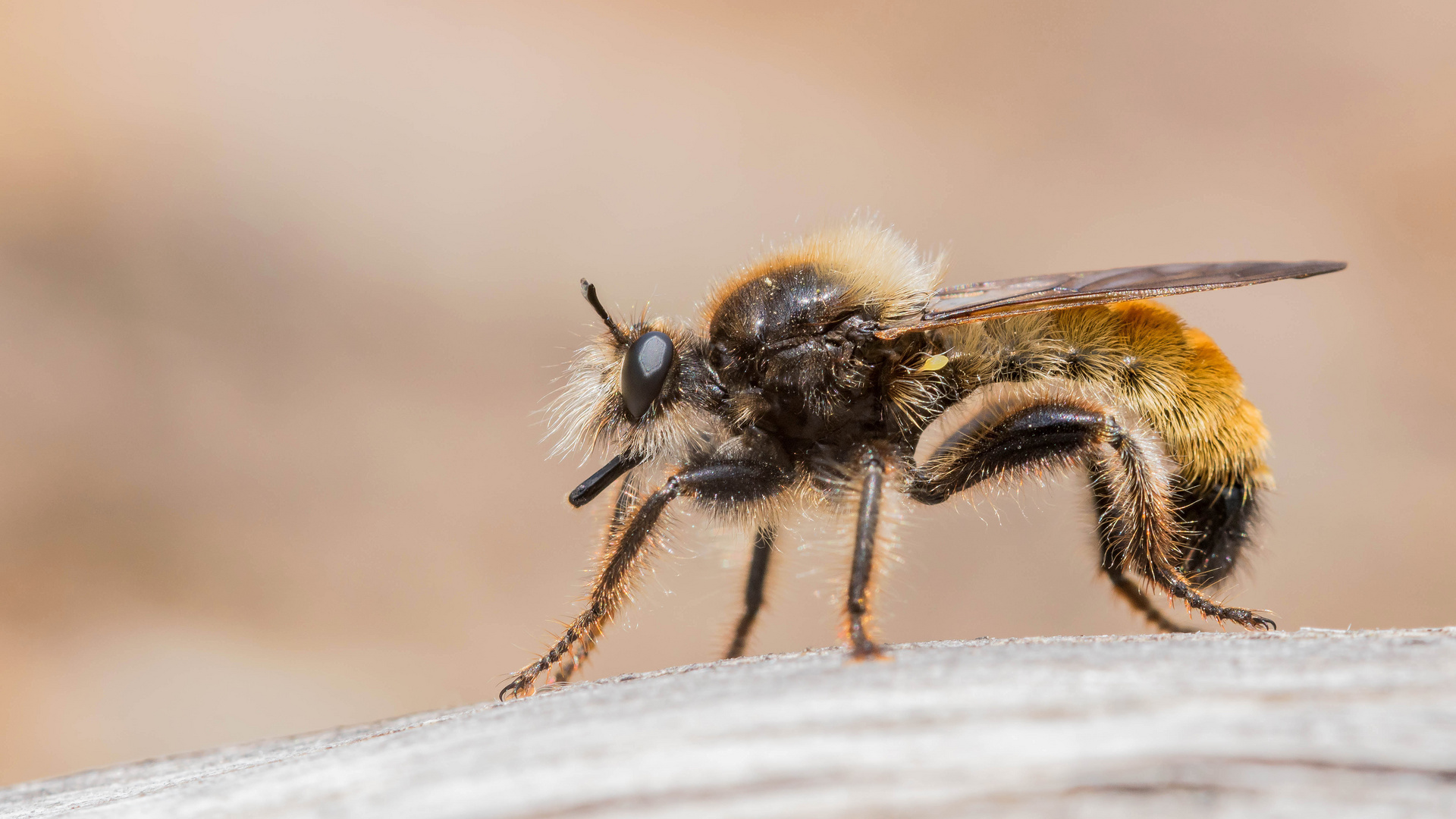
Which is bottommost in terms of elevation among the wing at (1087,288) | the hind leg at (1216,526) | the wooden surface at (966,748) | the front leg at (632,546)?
the wooden surface at (966,748)

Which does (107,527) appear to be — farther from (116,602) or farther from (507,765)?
(507,765)

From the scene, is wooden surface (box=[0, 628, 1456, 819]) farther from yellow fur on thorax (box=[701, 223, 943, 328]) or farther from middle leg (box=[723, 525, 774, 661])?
middle leg (box=[723, 525, 774, 661])


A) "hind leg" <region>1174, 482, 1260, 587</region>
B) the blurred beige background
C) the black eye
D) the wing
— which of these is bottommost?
"hind leg" <region>1174, 482, 1260, 587</region>

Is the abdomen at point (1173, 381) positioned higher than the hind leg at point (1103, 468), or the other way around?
the abdomen at point (1173, 381)

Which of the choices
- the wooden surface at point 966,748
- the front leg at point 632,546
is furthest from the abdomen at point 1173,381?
the wooden surface at point 966,748

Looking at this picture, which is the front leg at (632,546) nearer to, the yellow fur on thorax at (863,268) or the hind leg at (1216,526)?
the yellow fur on thorax at (863,268)

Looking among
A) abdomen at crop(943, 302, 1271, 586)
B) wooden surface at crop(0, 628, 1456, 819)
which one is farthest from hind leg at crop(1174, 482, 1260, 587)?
wooden surface at crop(0, 628, 1456, 819)

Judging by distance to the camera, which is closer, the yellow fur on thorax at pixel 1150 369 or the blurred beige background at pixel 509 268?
the yellow fur on thorax at pixel 1150 369
